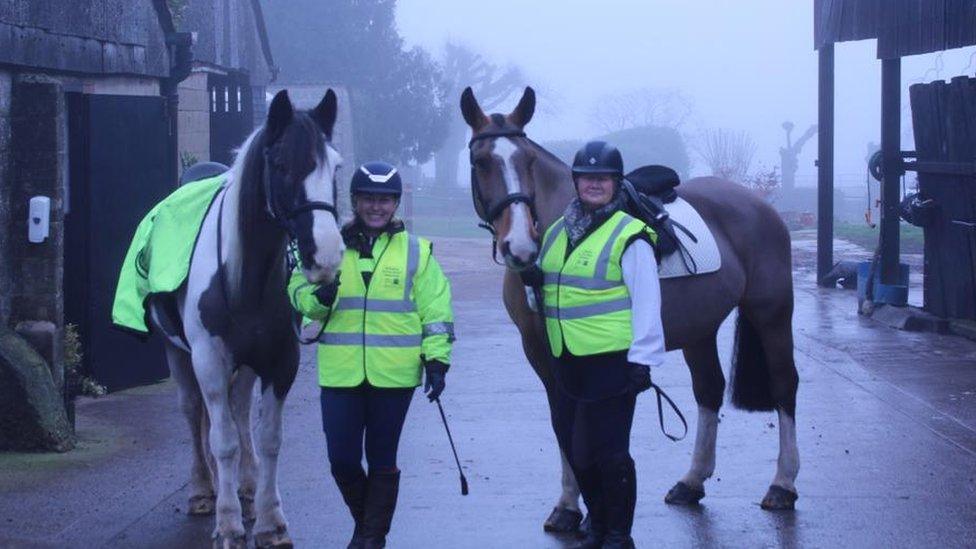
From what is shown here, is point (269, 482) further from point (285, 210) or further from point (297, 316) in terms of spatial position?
point (285, 210)

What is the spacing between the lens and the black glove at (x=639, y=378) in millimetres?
5879

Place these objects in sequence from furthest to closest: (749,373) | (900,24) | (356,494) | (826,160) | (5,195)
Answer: (826,160) < (900,24) < (5,195) < (749,373) < (356,494)

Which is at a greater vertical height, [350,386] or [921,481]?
[350,386]

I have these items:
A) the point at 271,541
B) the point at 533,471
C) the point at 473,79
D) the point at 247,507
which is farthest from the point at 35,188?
the point at 473,79

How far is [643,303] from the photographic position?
600 centimetres

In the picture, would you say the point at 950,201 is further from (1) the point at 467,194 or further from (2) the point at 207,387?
(1) the point at 467,194

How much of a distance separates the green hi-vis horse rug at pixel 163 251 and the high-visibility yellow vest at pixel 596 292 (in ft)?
5.85

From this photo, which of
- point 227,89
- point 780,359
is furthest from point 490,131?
point 227,89

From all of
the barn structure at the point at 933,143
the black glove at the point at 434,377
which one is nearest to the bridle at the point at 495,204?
the black glove at the point at 434,377

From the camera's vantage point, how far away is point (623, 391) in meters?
6.01

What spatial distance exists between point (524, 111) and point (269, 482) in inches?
79.1

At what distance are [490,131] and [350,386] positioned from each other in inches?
51.1

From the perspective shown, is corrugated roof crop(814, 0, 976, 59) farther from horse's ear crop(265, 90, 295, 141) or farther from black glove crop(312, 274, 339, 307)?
black glove crop(312, 274, 339, 307)

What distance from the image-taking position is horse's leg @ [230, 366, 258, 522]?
279 inches
